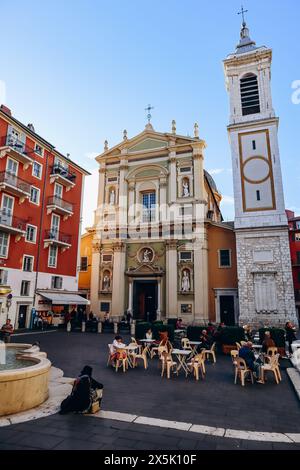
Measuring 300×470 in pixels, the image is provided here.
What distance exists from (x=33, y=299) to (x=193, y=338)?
11993 mm

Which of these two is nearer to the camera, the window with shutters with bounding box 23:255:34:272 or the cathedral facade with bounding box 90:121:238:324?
the window with shutters with bounding box 23:255:34:272

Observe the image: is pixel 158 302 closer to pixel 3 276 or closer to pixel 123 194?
pixel 123 194

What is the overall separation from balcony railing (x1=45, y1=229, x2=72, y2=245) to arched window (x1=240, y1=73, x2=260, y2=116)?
18.0 meters

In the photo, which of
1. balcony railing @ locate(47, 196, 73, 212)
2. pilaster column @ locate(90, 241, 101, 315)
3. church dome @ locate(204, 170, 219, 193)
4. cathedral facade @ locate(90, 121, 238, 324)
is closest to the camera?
cathedral facade @ locate(90, 121, 238, 324)

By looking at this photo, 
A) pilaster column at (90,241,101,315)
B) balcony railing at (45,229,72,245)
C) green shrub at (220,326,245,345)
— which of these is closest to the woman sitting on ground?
green shrub at (220,326,245,345)

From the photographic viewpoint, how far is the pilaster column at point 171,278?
77.3 ft

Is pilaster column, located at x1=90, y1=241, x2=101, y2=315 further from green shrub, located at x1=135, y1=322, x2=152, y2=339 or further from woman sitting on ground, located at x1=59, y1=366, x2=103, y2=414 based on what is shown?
woman sitting on ground, located at x1=59, y1=366, x2=103, y2=414

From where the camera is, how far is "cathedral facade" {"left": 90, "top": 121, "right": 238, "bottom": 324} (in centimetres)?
2369

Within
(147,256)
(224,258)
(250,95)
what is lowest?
(224,258)

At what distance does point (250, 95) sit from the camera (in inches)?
1003

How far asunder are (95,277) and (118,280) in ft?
7.77

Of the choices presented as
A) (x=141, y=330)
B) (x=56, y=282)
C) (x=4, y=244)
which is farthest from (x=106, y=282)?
(x=141, y=330)

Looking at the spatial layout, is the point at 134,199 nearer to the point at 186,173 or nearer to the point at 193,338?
the point at 186,173
